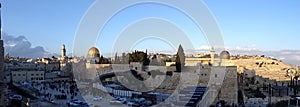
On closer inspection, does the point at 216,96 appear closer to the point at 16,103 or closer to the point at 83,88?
the point at 16,103

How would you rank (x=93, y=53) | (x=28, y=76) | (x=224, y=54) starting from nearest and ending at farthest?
(x=224, y=54)
(x=28, y=76)
(x=93, y=53)

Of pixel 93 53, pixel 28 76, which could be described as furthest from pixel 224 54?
pixel 28 76

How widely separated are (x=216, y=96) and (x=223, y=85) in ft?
3.12

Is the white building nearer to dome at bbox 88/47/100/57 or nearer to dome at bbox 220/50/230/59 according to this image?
dome at bbox 88/47/100/57

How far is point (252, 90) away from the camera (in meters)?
22.4

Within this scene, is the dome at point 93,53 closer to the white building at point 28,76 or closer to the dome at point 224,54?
the white building at point 28,76

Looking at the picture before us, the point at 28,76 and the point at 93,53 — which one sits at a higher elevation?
the point at 93,53

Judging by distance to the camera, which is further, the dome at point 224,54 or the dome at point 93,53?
the dome at point 93,53

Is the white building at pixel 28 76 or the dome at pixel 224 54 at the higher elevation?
the dome at pixel 224 54

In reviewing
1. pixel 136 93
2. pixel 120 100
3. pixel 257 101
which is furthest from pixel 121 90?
pixel 257 101

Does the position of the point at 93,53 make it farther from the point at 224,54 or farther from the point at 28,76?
the point at 224,54

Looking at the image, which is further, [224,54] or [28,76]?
[28,76]

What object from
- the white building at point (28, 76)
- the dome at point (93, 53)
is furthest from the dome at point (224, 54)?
the white building at point (28, 76)

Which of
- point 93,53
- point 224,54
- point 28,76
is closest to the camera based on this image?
point 224,54
